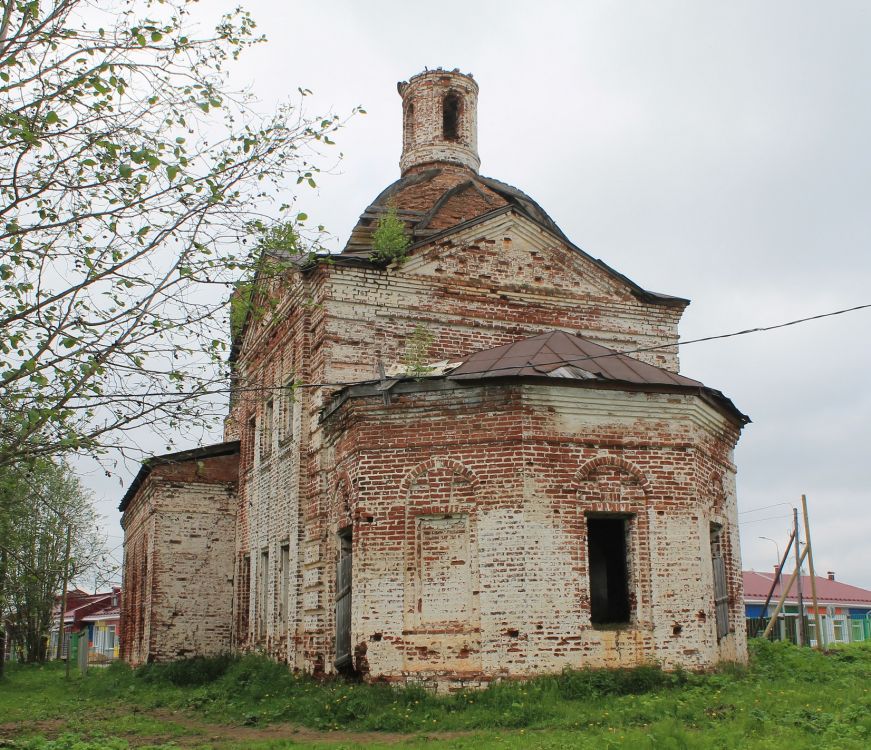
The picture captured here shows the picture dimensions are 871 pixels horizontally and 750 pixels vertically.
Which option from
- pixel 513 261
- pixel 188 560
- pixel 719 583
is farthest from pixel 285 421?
pixel 719 583

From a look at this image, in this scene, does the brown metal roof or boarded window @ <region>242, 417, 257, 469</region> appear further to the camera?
boarded window @ <region>242, 417, 257, 469</region>

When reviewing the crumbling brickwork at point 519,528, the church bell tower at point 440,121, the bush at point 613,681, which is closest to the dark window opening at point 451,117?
the church bell tower at point 440,121

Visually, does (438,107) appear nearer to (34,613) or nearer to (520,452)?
(520,452)

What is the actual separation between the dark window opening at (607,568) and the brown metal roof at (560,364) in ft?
5.94

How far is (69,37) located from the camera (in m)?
7.39

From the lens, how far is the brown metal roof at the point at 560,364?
1116 centimetres

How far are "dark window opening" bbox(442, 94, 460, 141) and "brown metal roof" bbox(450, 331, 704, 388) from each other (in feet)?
22.8

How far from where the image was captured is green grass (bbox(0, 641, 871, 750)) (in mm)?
8211

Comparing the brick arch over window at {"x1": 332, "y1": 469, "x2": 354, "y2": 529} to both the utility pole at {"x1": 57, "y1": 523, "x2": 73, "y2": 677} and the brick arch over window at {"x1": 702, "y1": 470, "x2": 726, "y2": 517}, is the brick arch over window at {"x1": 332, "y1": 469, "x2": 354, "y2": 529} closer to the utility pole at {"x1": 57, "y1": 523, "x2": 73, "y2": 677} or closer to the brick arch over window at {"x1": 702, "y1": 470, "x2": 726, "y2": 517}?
the utility pole at {"x1": 57, "y1": 523, "x2": 73, "y2": 677}

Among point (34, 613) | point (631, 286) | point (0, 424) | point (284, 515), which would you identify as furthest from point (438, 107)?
point (34, 613)

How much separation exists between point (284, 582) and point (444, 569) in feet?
14.7

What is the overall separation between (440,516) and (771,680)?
4.63 metres

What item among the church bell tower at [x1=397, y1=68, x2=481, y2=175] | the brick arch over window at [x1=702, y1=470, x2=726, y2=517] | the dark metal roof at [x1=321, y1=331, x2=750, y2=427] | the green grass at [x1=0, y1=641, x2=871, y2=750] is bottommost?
the green grass at [x1=0, y1=641, x2=871, y2=750]

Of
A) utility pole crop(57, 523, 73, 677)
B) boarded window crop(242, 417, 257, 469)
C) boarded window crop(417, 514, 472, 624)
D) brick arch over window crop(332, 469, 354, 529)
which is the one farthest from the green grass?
boarded window crop(242, 417, 257, 469)
